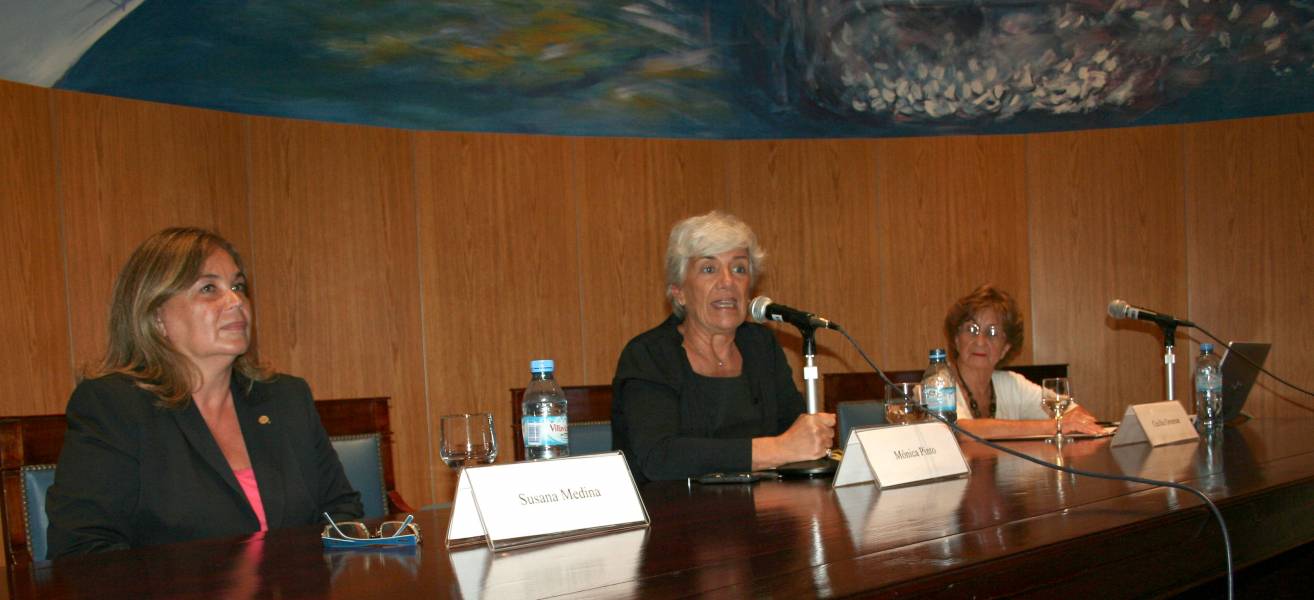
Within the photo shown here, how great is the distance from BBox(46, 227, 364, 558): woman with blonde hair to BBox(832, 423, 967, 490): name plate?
98cm

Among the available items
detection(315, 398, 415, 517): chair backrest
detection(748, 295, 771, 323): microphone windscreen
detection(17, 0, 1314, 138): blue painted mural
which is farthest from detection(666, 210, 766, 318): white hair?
detection(17, 0, 1314, 138): blue painted mural

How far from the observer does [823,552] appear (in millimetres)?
1342

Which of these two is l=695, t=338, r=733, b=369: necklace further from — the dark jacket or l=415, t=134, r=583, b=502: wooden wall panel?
l=415, t=134, r=583, b=502: wooden wall panel

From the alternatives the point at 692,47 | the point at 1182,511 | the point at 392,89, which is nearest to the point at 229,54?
the point at 392,89

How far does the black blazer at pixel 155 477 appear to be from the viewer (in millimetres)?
1932

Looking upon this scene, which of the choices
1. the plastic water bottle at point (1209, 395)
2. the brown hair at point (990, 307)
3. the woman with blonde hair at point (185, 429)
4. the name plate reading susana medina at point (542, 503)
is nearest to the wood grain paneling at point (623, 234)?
the brown hair at point (990, 307)

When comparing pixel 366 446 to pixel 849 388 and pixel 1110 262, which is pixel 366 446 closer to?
pixel 849 388

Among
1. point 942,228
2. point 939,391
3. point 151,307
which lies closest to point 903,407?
point 939,391

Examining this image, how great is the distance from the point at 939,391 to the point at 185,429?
166 cm

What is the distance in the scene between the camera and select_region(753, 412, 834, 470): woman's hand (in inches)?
88.6

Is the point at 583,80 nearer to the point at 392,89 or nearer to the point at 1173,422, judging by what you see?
the point at 392,89

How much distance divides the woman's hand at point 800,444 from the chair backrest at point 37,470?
2.50 feet

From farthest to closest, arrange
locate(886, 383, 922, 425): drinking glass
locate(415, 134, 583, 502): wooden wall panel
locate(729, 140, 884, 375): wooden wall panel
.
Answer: locate(729, 140, 884, 375): wooden wall panel, locate(415, 134, 583, 502): wooden wall panel, locate(886, 383, 922, 425): drinking glass

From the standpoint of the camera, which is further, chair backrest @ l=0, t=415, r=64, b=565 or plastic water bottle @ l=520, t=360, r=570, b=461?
chair backrest @ l=0, t=415, r=64, b=565
